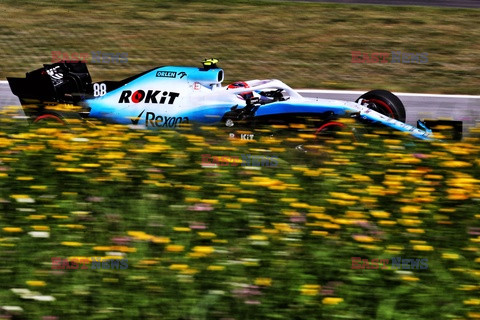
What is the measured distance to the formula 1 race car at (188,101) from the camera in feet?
30.5

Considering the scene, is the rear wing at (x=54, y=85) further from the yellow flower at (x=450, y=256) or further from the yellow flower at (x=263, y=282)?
the yellow flower at (x=450, y=256)

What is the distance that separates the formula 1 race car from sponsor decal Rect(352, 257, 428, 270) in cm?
405

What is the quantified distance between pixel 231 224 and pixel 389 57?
12.0 m

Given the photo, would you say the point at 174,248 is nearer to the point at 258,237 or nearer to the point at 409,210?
the point at 258,237

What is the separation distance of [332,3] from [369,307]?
629 inches

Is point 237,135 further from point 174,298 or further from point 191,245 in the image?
point 174,298

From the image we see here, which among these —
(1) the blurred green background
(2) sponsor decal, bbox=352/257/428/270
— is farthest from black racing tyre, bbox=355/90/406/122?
(2) sponsor decal, bbox=352/257/428/270

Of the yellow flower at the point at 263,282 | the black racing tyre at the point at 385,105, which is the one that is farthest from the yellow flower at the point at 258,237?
the black racing tyre at the point at 385,105

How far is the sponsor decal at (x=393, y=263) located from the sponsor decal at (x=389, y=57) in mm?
11607

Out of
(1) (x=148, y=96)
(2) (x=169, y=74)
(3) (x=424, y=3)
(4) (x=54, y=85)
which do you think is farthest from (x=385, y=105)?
(3) (x=424, y=3)

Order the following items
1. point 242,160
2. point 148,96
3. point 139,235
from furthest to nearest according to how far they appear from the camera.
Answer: point 148,96
point 242,160
point 139,235

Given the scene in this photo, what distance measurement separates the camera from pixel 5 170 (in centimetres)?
589

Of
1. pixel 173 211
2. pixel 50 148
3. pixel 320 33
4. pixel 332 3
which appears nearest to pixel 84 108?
pixel 50 148

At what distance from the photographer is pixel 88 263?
492 cm
